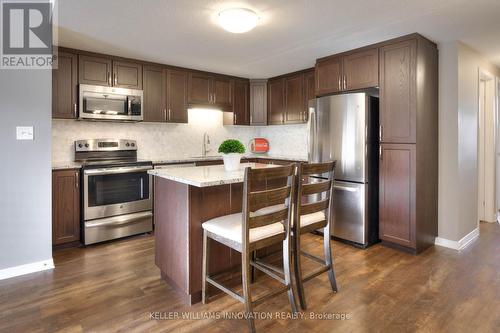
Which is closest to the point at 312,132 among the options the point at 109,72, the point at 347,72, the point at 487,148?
the point at 347,72

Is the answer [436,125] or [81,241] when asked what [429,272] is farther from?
[81,241]

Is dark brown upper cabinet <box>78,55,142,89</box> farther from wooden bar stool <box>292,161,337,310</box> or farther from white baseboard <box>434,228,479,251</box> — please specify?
white baseboard <box>434,228,479,251</box>

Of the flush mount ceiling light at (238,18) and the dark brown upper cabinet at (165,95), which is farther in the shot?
the dark brown upper cabinet at (165,95)

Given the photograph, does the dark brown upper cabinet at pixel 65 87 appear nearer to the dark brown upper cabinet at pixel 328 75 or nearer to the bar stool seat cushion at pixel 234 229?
the bar stool seat cushion at pixel 234 229

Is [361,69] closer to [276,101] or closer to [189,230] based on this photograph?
[276,101]

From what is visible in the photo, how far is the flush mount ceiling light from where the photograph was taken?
2508mm

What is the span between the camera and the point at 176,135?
4836 millimetres

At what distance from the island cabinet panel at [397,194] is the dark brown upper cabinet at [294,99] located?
5.74 feet

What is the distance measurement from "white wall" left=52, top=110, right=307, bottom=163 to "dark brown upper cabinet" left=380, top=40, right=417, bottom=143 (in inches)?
77.3

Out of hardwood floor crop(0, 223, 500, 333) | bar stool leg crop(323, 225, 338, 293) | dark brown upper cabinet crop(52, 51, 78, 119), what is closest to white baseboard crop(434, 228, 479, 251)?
hardwood floor crop(0, 223, 500, 333)

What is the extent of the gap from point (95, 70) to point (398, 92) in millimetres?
3548

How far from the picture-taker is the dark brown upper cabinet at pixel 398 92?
3076mm

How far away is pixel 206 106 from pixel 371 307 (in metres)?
3.64

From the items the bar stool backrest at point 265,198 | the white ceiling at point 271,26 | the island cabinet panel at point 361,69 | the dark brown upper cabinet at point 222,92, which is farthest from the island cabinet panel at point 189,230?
the dark brown upper cabinet at point 222,92
